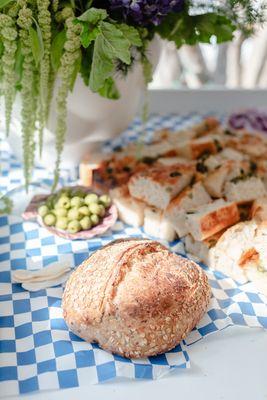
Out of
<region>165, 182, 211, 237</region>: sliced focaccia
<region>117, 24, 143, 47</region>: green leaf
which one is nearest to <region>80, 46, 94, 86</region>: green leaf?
<region>117, 24, 143, 47</region>: green leaf

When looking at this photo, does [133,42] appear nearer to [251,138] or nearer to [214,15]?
[214,15]

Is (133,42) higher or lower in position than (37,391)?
higher

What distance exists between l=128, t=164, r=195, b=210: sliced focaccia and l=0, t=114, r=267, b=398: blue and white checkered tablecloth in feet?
0.39

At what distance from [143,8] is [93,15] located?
0.19 metres

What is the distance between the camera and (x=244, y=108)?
2582 mm

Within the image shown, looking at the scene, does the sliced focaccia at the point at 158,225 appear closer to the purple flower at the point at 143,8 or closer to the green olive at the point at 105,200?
the green olive at the point at 105,200

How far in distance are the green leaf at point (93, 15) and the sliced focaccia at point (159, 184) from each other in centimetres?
58

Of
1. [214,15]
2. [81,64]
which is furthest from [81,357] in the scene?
[214,15]

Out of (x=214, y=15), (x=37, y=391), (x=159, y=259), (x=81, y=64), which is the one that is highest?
(x=214, y=15)

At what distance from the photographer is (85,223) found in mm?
1621

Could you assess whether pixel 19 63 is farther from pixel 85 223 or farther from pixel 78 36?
pixel 85 223

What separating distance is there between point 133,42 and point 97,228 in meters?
0.58

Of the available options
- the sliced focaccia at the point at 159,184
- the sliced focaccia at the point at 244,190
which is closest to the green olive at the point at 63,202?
the sliced focaccia at the point at 159,184

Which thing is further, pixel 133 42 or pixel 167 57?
pixel 167 57
